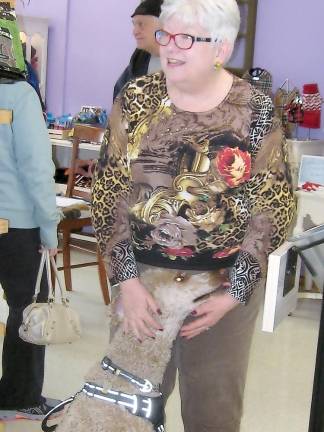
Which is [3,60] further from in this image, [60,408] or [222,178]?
[60,408]

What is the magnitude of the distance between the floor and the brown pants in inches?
31.0

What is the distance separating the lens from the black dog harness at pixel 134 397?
1250 mm

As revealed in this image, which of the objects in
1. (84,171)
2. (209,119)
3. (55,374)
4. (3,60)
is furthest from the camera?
(84,171)

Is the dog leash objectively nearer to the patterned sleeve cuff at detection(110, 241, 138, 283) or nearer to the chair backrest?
the patterned sleeve cuff at detection(110, 241, 138, 283)

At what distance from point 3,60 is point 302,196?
85.3 inches

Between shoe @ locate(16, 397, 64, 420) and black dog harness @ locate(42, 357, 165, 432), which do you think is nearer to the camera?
black dog harness @ locate(42, 357, 165, 432)

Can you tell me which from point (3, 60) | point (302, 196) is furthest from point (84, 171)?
point (3, 60)

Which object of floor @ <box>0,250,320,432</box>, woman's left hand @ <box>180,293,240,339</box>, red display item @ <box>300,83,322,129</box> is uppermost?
red display item @ <box>300,83,322,129</box>

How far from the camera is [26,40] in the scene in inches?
206

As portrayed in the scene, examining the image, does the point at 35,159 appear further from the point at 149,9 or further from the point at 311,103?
the point at 311,103

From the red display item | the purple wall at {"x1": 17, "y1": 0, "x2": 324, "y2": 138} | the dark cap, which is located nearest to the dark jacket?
the dark cap

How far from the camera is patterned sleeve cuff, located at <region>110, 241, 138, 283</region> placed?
1.39 metres

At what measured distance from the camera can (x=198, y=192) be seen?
1.35 m

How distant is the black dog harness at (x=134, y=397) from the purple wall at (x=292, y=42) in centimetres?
349
